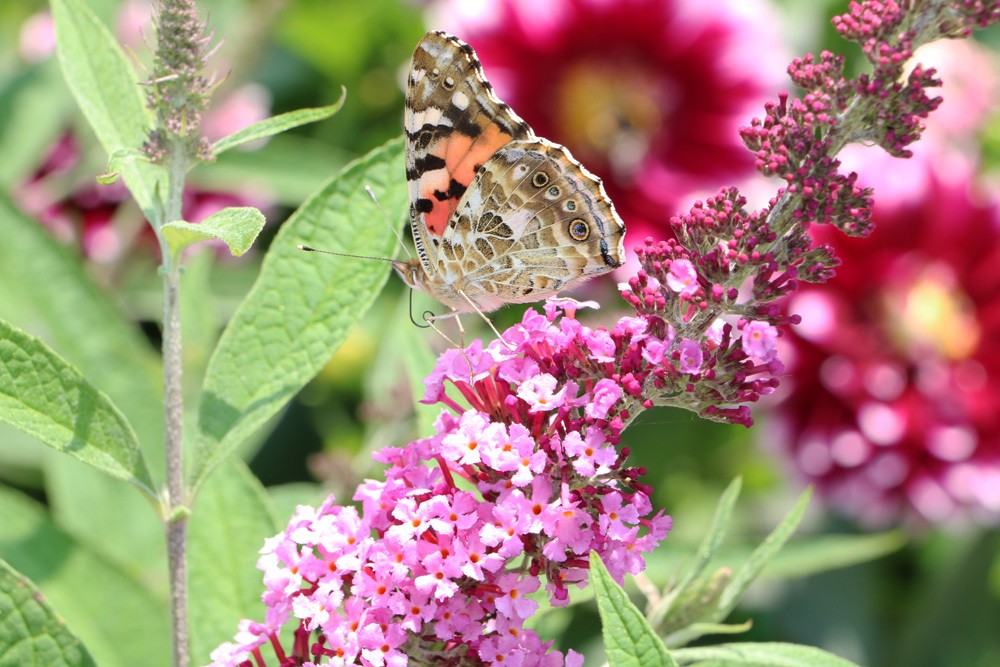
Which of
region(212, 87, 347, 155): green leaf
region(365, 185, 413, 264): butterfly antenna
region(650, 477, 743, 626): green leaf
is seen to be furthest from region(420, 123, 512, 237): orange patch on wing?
region(650, 477, 743, 626): green leaf

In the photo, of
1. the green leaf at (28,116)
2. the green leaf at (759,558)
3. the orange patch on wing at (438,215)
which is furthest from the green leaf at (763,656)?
the green leaf at (28,116)

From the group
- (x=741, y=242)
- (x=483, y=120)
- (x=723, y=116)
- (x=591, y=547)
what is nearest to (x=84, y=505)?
(x=483, y=120)

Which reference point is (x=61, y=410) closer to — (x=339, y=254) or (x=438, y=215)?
(x=339, y=254)

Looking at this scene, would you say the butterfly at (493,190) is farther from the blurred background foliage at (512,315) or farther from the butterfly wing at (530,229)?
the blurred background foliage at (512,315)

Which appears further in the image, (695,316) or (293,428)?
(293,428)

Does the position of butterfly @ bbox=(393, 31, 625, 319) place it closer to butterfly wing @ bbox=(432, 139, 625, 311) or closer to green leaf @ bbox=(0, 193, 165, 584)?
butterfly wing @ bbox=(432, 139, 625, 311)

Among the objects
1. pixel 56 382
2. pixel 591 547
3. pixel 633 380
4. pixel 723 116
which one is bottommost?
pixel 591 547

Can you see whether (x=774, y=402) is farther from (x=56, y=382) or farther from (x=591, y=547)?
(x=56, y=382)
